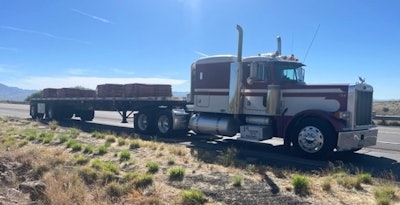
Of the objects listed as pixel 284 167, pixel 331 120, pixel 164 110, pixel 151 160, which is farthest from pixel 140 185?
pixel 164 110

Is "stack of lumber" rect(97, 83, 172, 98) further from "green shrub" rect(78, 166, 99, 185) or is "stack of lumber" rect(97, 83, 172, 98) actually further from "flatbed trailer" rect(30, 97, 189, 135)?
"green shrub" rect(78, 166, 99, 185)

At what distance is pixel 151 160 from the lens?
1024 centimetres

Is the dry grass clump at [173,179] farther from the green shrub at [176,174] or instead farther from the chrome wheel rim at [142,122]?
the chrome wheel rim at [142,122]

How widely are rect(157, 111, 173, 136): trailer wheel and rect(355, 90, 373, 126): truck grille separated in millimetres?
7439

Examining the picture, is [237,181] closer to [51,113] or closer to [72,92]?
[72,92]

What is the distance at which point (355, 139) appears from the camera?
1080cm

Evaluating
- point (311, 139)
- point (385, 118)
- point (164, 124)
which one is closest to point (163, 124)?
point (164, 124)

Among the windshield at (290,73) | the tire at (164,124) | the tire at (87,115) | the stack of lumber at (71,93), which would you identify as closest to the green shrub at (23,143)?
the tire at (164,124)

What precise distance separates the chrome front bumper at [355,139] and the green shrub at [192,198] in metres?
5.24

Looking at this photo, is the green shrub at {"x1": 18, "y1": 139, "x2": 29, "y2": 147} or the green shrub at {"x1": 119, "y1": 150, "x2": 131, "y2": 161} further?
the green shrub at {"x1": 18, "y1": 139, "x2": 29, "y2": 147}

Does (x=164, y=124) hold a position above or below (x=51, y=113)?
above

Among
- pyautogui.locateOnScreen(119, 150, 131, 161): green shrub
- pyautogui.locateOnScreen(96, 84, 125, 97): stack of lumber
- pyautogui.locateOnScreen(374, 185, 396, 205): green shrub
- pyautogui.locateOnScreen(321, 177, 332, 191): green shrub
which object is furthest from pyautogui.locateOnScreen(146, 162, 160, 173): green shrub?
pyautogui.locateOnScreen(96, 84, 125, 97): stack of lumber

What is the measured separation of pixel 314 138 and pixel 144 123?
8.56 metres

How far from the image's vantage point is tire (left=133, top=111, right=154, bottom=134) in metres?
17.1
